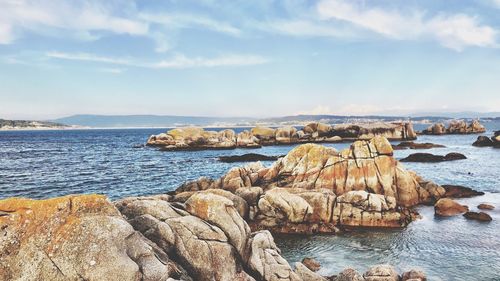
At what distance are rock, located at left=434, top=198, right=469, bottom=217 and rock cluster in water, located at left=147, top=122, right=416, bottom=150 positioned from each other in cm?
8065

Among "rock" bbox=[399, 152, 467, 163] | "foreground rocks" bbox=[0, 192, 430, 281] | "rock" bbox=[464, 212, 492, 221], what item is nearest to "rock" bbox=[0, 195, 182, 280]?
"foreground rocks" bbox=[0, 192, 430, 281]

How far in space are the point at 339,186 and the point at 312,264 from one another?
633 inches

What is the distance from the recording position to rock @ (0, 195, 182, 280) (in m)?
12.1

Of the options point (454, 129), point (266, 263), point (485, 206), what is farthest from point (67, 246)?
point (454, 129)

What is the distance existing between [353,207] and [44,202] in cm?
2422

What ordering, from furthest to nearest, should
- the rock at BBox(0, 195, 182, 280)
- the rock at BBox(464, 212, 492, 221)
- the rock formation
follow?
the rock at BBox(464, 212, 492, 221), the rock formation, the rock at BBox(0, 195, 182, 280)

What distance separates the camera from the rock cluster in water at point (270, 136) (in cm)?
11419

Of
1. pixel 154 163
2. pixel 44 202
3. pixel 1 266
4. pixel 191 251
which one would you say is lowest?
pixel 154 163

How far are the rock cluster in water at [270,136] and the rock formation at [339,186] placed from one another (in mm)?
72642

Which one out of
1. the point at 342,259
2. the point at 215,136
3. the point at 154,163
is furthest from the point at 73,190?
the point at 215,136

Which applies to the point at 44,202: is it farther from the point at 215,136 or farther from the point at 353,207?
the point at 215,136

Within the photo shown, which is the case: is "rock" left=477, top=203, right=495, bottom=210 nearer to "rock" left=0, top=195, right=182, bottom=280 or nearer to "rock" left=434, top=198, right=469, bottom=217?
"rock" left=434, top=198, right=469, bottom=217

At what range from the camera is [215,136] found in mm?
118562

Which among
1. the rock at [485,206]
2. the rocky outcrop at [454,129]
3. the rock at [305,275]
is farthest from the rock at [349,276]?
the rocky outcrop at [454,129]
